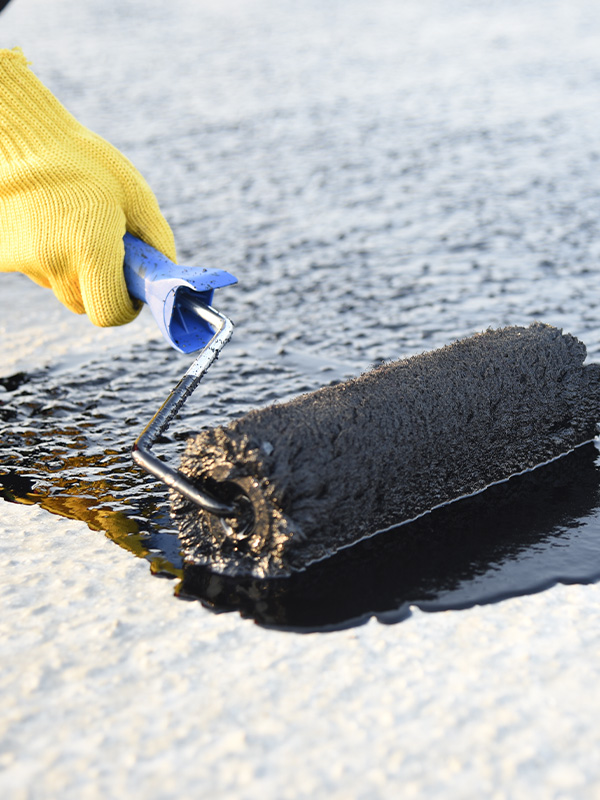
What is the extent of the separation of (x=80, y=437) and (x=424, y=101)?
7.21m

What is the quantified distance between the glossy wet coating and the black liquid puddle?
0.02m

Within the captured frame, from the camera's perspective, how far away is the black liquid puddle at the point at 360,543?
235 cm

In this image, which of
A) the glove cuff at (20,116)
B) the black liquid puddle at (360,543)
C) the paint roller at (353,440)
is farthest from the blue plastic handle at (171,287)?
the black liquid puddle at (360,543)

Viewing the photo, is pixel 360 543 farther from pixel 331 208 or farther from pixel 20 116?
pixel 331 208

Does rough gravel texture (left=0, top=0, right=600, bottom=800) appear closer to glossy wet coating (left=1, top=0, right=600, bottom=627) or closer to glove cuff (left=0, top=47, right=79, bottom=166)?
glossy wet coating (left=1, top=0, right=600, bottom=627)

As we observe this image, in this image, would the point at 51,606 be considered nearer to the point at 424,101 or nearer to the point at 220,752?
the point at 220,752

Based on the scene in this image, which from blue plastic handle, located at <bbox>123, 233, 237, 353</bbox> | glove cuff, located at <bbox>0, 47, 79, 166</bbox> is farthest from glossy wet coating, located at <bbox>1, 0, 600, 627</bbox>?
glove cuff, located at <bbox>0, 47, 79, 166</bbox>

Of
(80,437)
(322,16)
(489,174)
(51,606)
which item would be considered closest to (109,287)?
(80,437)

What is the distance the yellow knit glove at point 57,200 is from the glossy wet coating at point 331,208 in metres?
0.70

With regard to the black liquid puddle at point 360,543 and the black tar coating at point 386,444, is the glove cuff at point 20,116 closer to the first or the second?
the black liquid puddle at point 360,543

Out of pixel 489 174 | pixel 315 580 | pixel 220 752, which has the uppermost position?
pixel 220 752

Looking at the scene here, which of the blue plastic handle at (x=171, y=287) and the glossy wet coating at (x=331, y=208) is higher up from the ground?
the blue plastic handle at (x=171, y=287)

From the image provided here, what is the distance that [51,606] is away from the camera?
7.59ft

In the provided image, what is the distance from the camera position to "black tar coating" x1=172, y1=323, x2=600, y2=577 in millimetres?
2344
